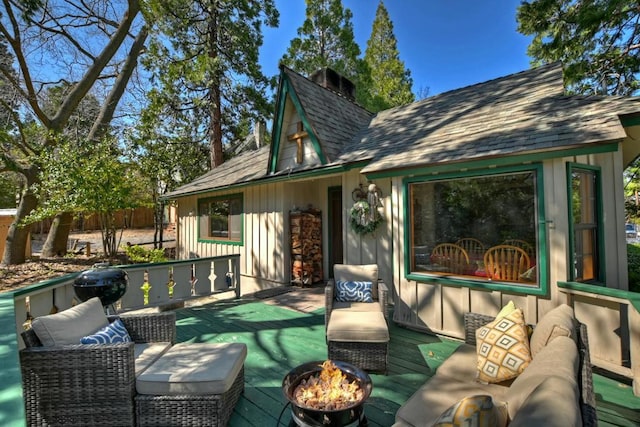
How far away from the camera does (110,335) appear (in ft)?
8.48

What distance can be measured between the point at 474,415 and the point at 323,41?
18.4m

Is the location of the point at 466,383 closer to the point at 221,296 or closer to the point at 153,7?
the point at 221,296

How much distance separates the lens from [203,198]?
377 inches

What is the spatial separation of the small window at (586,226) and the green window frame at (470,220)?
0.46m

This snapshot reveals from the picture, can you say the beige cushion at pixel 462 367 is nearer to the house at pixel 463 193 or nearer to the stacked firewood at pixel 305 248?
the house at pixel 463 193

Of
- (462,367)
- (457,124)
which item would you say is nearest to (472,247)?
(457,124)

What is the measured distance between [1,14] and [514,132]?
1528 centimetres

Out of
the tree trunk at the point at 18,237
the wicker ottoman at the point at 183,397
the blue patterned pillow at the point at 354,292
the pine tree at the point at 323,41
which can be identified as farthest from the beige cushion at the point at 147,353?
the pine tree at the point at 323,41

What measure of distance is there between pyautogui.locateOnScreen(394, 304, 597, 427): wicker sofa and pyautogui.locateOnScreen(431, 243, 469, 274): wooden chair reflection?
167 centimetres

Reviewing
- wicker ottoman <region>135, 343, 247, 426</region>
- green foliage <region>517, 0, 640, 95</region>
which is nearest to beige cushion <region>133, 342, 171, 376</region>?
wicker ottoman <region>135, 343, 247, 426</region>

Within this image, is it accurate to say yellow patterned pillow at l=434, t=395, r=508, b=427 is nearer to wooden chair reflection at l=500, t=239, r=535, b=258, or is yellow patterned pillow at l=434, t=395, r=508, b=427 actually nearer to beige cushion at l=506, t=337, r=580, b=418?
beige cushion at l=506, t=337, r=580, b=418

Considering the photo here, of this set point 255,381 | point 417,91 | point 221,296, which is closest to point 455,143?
point 255,381

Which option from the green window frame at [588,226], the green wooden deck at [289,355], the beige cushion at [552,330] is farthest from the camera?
the green window frame at [588,226]

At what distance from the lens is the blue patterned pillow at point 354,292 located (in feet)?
13.6
